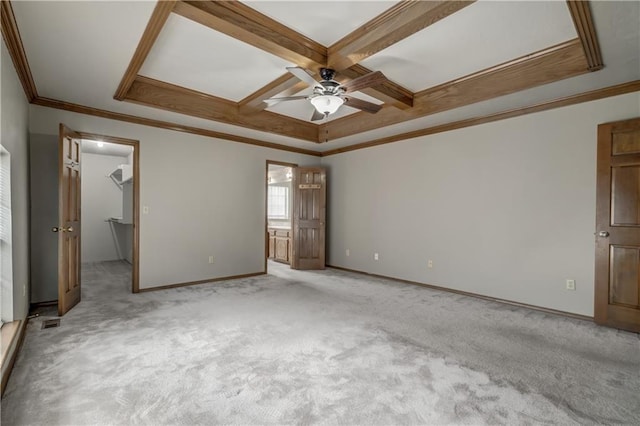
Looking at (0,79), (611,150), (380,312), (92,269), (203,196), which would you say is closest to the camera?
(0,79)

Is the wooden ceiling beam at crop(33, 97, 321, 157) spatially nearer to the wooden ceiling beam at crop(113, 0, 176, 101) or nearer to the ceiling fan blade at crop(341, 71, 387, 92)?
the wooden ceiling beam at crop(113, 0, 176, 101)

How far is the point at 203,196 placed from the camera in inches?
200

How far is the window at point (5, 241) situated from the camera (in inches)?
98.3

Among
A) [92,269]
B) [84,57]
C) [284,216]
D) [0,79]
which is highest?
[84,57]

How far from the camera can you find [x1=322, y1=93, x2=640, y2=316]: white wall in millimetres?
3529

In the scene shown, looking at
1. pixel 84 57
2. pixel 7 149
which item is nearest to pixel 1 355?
pixel 7 149

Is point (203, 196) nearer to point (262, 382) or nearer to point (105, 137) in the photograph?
point (105, 137)

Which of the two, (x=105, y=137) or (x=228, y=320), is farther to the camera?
(x=105, y=137)

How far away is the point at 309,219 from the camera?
636 centimetres

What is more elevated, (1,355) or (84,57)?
(84,57)

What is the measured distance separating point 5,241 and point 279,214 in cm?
626

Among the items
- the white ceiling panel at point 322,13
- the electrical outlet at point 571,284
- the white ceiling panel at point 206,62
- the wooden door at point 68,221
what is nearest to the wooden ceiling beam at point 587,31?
the white ceiling panel at point 322,13

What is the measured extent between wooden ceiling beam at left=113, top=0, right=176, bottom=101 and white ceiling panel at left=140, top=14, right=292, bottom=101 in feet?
0.61

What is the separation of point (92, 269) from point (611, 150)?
8.24 metres
